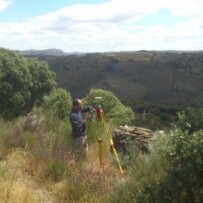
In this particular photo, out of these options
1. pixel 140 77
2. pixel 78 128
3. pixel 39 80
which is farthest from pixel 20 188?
pixel 140 77

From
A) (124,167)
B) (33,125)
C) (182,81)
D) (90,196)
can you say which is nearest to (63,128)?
(33,125)

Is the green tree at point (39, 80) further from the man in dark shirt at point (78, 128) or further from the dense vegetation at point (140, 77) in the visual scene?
the dense vegetation at point (140, 77)

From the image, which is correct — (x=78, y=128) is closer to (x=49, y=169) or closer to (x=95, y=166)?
(x=95, y=166)

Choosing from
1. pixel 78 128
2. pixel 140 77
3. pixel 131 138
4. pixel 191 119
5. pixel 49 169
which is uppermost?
pixel 191 119

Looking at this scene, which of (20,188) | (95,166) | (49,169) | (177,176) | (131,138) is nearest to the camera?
(177,176)

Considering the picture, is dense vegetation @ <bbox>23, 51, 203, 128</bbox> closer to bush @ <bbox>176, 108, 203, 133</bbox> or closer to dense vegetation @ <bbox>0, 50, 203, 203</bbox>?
dense vegetation @ <bbox>0, 50, 203, 203</bbox>

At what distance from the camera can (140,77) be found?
142 meters

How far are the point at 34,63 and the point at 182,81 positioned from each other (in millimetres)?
94660

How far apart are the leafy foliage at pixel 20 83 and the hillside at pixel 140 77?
215 feet

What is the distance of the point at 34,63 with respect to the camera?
39031mm

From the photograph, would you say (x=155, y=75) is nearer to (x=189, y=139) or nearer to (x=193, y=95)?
(x=193, y=95)

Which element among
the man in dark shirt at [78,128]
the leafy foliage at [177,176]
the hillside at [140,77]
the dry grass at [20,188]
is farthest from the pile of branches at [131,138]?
the hillside at [140,77]

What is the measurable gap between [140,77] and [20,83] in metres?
111

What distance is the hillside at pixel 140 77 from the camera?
378ft
